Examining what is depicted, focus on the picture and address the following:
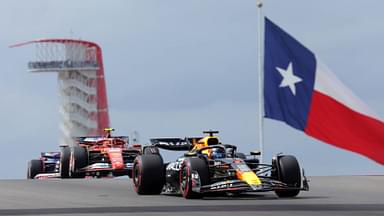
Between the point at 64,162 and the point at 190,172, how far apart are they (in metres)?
19.6

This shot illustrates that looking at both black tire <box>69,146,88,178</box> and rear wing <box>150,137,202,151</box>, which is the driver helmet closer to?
rear wing <box>150,137,202,151</box>

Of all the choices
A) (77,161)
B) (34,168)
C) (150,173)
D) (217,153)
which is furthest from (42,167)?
(217,153)

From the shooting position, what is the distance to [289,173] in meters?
24.3

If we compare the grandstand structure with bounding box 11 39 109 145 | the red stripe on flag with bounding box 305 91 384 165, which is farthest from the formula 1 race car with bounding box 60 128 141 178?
the grandstand structure with bounding box 11 39 109 145

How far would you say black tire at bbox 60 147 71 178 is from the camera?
42.7 m

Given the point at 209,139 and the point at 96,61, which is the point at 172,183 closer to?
the point at 209,139

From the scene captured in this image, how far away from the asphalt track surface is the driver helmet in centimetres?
96

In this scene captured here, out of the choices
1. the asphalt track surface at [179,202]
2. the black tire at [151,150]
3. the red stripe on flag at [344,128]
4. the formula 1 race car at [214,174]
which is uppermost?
the red stripe on flag at [344,128]

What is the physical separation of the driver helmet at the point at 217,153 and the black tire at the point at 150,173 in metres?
1.19

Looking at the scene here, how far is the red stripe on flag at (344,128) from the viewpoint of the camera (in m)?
26.5

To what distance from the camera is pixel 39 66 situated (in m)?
121

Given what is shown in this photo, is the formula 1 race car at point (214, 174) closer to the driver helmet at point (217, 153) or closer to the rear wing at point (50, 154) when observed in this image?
the driver helmet at point (217, 153)

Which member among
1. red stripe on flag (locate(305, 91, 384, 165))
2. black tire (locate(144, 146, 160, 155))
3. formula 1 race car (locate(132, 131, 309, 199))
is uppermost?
red stripe on flag (locate(305, 91, 384, 165))

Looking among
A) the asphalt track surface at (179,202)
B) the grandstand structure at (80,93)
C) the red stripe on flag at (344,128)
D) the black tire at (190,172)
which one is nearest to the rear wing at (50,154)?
the asphalt track surface at (179,202)
